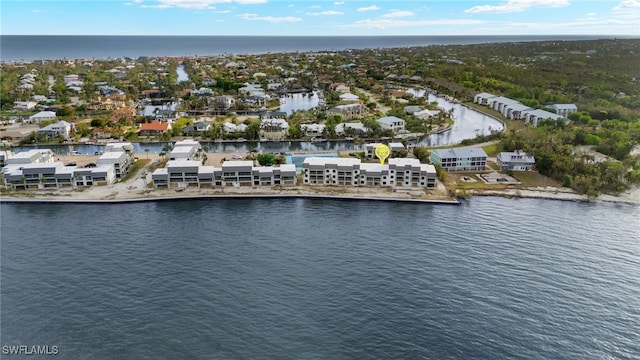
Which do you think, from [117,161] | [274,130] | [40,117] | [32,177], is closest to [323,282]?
[117,161]

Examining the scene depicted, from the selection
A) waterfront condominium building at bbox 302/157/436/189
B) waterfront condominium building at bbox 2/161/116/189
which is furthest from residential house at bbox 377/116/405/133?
waterfront condominium building at bbox 2/161/116/189

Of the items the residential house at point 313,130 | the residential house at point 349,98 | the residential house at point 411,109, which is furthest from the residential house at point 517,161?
the residential house at point 349,98

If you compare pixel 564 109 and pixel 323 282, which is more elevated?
pixel 564 109

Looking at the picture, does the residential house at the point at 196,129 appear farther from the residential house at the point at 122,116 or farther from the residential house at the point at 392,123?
the residential house at the point at 392,123

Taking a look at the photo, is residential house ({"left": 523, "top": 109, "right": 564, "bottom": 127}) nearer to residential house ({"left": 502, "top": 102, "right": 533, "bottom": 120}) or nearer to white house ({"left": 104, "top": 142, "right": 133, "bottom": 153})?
residential house ({"left": 502, "top": 102, "right": 533, "bottom": 120})

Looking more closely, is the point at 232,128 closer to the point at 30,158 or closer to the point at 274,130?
the point at 274,130

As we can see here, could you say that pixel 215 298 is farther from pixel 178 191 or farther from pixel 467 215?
pixel 467 215
